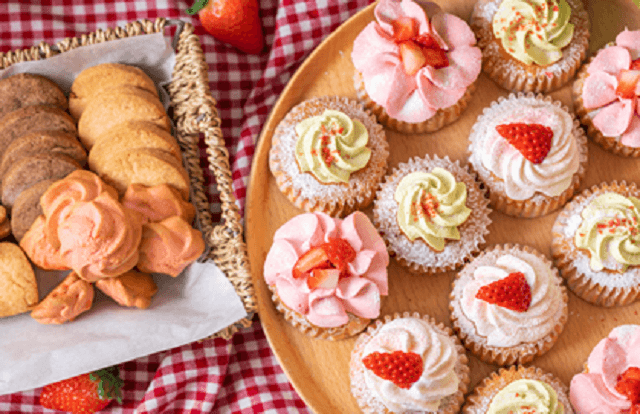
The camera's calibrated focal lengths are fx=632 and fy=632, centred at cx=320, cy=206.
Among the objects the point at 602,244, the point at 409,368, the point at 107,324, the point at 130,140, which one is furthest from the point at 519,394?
the point at 130,140

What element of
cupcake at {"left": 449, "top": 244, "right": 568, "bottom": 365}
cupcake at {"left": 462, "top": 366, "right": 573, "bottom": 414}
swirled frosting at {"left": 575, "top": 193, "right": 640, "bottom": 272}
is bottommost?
cupcake at {"left": 462, "top": 366, "right": 573, "bottom": 414}

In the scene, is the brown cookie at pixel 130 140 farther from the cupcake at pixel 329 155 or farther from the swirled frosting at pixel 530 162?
the swirled frosting at pixel 530 162

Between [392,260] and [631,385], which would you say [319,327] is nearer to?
[392,260]

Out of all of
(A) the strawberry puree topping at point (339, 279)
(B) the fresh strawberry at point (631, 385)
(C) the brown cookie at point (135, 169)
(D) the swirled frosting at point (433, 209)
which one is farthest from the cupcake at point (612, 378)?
(C) the brown cookie at point (135, 169)

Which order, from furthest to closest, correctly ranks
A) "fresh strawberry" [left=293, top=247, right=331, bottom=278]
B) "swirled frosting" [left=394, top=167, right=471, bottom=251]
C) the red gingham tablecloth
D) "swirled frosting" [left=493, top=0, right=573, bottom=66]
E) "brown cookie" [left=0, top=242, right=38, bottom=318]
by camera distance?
the red gingham tablecloth < "swirled frosting" [left=493, top=0, right=573, bottom=66] < "swirled frosting" [left=394, top=167, right=471, bottom=251] < "fresh strawberry" [left=293, top=247, right=331, bottom=278] < "brown cookie" [left=0, top=242, right=38, bottom=318]

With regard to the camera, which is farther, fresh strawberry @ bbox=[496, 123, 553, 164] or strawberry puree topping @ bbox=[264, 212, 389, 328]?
fresh strawberry @ bbox=[496, 123, 553, 164]

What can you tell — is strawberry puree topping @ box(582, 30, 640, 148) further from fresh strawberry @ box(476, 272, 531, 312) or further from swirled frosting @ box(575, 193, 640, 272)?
fresh strawberry @ box(476, 272, 531, 312)

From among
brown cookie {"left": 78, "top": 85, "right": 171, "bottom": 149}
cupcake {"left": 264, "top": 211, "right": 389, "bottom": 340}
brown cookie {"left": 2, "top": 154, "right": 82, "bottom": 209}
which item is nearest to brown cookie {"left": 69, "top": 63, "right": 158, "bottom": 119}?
brown cookie {"left": 78, "top": 85, "right": 171, "bottom": 149}
